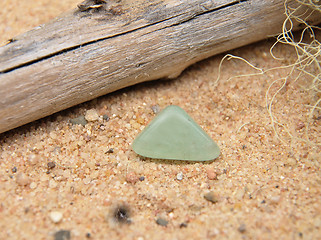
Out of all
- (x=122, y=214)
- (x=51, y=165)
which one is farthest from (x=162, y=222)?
(x=51, y=165)

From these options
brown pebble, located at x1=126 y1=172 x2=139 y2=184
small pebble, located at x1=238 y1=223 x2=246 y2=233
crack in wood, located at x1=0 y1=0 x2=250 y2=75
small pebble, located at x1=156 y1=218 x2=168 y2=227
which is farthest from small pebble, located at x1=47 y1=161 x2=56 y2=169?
small pebble, located at x1=238 y1=223 x2=246 y2=233

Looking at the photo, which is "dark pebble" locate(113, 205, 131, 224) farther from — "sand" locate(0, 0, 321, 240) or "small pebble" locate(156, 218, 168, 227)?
"small pebble" locate(156, 218, 168, 227)

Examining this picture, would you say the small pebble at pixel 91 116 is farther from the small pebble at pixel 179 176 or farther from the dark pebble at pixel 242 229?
the dark pebble at pixel 242 229

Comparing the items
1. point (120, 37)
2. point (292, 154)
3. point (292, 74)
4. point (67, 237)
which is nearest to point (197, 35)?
point (120, 37)

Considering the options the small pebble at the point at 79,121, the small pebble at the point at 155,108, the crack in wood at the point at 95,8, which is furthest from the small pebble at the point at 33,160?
the small pebble at the point at 155,108

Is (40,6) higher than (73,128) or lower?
higher

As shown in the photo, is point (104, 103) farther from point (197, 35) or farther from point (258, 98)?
point (258, 98)

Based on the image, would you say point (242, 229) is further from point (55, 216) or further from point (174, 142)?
point (55, 216)
